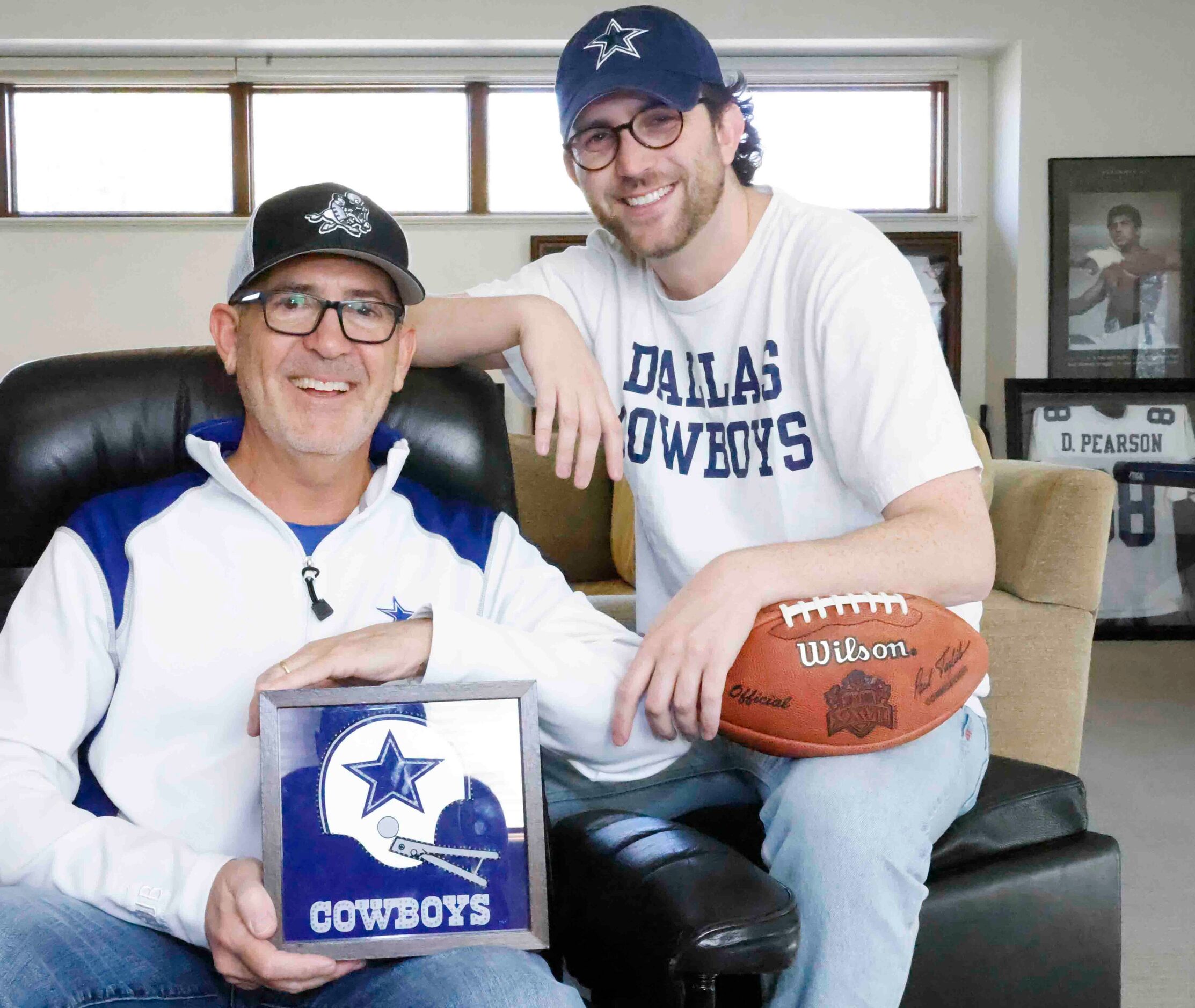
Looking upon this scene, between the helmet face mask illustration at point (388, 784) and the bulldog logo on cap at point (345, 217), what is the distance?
1.93 feet

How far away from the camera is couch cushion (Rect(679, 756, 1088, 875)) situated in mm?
1349

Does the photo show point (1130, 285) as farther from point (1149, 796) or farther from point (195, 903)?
point (195, 903)

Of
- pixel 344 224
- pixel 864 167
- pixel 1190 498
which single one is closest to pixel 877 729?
pixel 344 224

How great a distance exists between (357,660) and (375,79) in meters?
4.92

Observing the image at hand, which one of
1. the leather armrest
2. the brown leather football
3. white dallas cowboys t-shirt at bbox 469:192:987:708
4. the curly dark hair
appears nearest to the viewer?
the leather armrest

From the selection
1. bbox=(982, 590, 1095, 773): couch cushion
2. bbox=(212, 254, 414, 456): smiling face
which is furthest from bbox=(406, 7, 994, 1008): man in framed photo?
bbox=(982, 590, 1095, 773): couch cushion

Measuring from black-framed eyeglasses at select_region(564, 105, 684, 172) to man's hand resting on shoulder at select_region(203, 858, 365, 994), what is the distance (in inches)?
40.6

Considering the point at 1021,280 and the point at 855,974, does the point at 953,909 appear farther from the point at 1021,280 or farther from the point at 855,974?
the point at 1021,280

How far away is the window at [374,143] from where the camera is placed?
221 inches

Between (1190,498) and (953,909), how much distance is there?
4417mm

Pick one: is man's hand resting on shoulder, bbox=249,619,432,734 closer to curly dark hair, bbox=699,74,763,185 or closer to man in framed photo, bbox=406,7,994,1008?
man in framed photo, bbox=406,7,994,1008

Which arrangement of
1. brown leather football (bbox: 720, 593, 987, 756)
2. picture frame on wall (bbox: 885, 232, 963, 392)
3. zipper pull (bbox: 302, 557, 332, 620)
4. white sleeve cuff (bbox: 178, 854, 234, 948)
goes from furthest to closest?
1. picture frame on wall (bbox: 885, 232, 963, 392)
2. zipper pull (bbox: 302, 557, 332, 620)
3. brown leather football (bbox: 720, 593, 987, 756)
4. white sleeve cuff (bbox: 178, 854, 234, 948)

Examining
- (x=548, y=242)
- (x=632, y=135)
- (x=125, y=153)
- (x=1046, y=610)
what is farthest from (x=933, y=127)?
(x=632, y=135)

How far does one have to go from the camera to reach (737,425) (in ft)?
5.24
